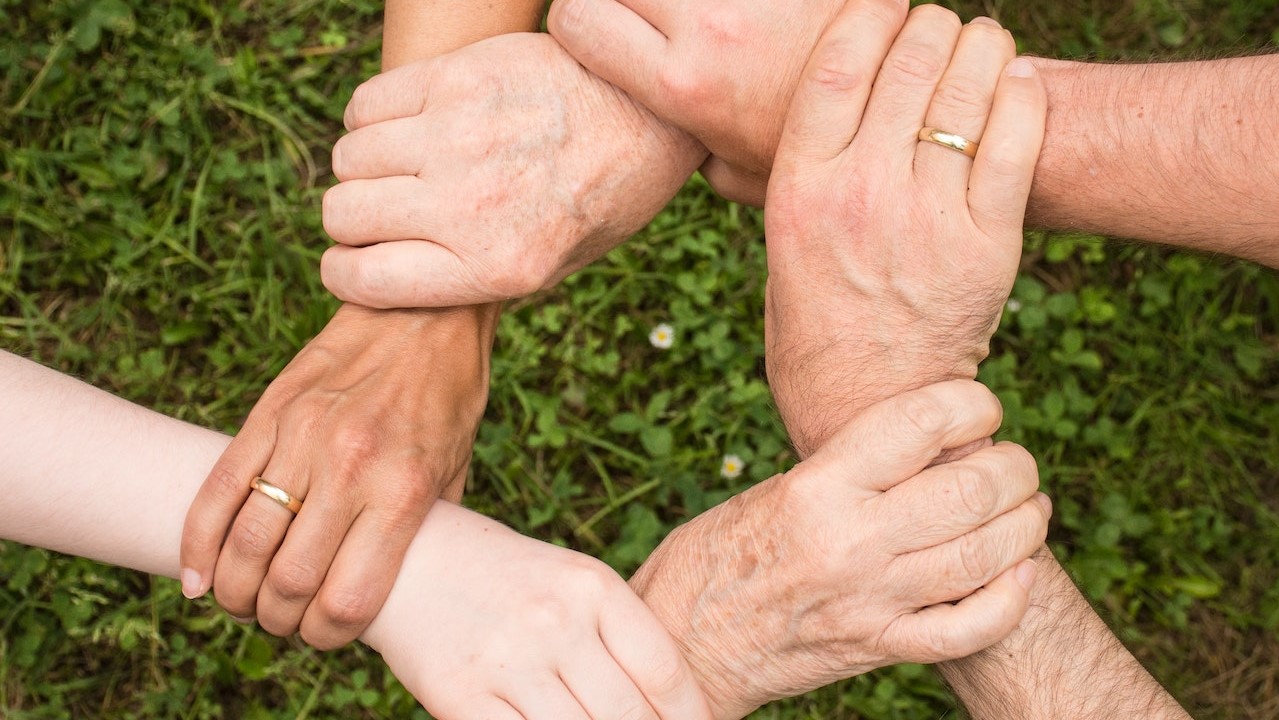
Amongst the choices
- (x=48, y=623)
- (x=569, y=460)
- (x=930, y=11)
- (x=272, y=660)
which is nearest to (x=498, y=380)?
(x=569, y=460)

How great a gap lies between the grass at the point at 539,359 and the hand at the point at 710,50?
1.21m

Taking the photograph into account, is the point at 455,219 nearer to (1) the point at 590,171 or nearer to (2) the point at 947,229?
(1) the point at 590,171

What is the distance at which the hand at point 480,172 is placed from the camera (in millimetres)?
2242

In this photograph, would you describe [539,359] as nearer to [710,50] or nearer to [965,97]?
[710,50]

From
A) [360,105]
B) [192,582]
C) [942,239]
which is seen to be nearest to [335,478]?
[192,582]

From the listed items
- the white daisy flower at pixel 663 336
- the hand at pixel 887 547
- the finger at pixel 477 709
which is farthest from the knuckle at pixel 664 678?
the white daisy flower at pixel 663 336

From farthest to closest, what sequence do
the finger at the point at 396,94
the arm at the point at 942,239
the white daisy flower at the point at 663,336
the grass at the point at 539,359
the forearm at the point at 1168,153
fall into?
1. the white daisy flower at the point at 663,336
2. the grass at the point at 539,359
3. the finger at the point at 396,94
4. the arm at the point at 942,239
5. the forearm at the point at 1168,153

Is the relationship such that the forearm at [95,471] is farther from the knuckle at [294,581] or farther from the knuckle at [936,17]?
the knuckle at [936,17]

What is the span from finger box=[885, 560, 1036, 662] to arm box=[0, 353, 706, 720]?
1.52ft

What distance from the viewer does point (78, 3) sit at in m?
3.47

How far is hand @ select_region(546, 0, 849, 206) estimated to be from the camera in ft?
7.02

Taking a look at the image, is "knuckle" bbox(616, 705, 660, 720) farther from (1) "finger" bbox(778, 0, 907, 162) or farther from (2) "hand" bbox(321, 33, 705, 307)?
(1) "finger" bbox(778, 0, 907, 162)

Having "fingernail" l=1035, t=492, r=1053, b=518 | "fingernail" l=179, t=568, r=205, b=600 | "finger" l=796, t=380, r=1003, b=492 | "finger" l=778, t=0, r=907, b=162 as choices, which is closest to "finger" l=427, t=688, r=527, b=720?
"fingernail" l=179, t=568, r=205, b=600

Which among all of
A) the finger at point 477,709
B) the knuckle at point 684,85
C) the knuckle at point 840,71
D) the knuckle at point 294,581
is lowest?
the finger at point 477,709
